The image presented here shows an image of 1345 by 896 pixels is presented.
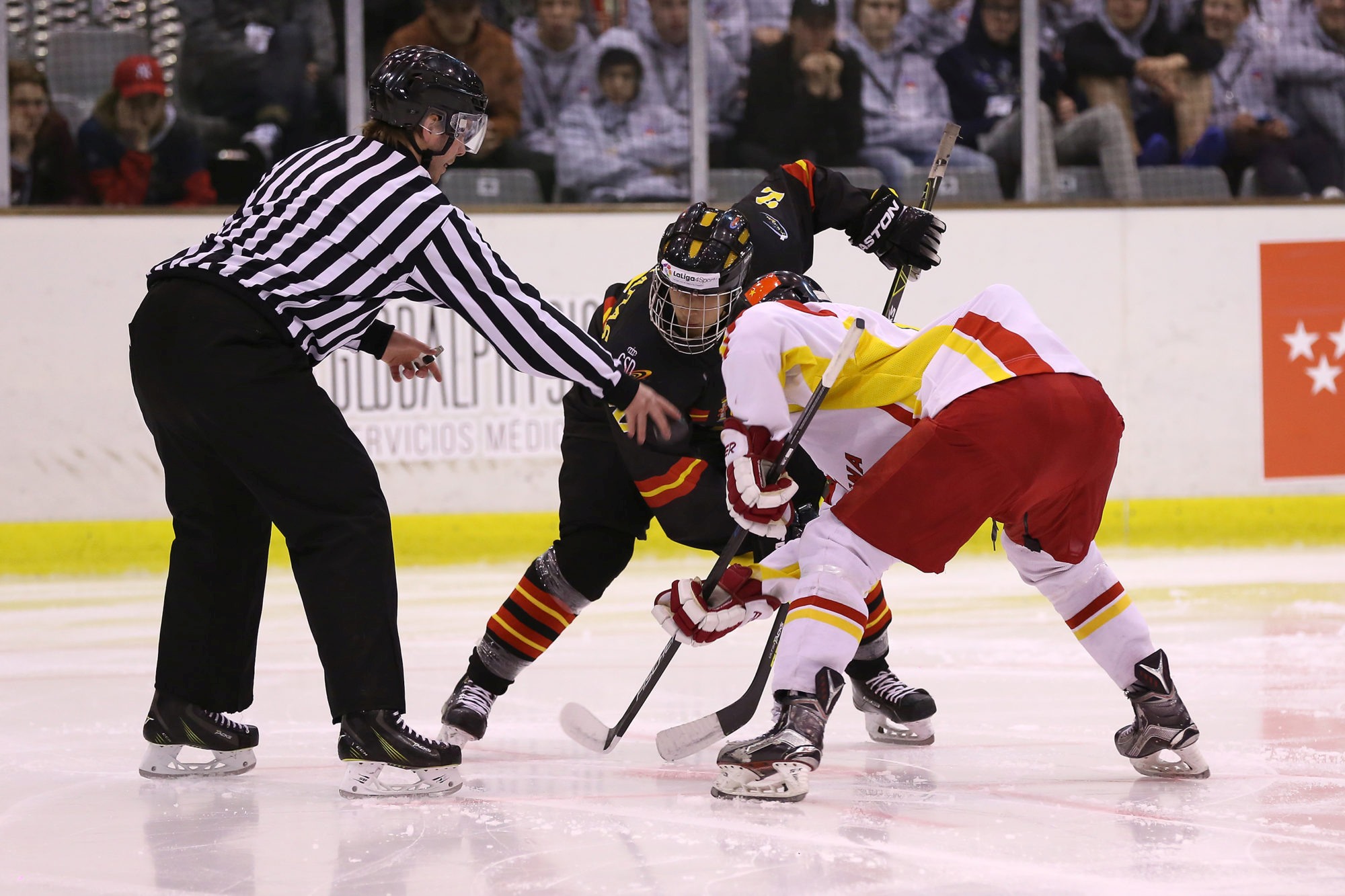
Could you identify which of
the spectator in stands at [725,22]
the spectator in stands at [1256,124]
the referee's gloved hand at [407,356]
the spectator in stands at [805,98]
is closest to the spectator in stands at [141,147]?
the spectator in stands at [725,22]

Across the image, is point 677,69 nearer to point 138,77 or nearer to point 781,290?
point 138,77

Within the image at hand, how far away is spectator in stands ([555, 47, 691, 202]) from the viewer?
545cm

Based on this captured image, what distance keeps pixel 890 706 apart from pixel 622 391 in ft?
2.73

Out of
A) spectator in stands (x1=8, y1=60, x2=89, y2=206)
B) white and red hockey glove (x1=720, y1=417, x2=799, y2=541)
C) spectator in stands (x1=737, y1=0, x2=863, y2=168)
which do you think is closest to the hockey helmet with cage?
white and red hockey glove (x1=720, y1=417, x2=799, y2=541)

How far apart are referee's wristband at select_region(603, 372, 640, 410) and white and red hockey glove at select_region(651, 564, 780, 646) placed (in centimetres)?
30

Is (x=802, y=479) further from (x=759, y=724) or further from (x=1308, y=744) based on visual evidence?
(x=1308, y=744)

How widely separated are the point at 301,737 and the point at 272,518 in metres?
0.64

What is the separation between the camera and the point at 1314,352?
530 cm

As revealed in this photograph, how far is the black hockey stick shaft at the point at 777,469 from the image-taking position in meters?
2.13

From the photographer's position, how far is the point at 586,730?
252cm

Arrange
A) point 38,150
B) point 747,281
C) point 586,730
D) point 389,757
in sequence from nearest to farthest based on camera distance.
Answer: point 389,757 → point 586,730 → point 747,281 → point 38,150

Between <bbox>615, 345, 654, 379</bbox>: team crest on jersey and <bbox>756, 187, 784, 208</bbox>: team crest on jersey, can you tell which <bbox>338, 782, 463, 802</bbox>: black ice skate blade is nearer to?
<bbox>615, 345, 654, 379</bbox>: team crest on jersey

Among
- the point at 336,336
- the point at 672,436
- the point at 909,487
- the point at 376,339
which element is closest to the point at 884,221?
the point at 672,436

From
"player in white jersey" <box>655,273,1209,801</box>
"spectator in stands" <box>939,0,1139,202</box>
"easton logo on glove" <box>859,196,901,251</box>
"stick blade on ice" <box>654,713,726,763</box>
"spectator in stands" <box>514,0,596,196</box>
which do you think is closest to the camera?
"player in white jersey" <box>655,273,1209,801</box>
